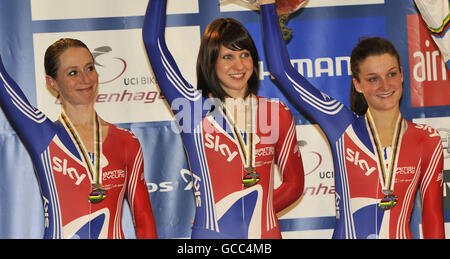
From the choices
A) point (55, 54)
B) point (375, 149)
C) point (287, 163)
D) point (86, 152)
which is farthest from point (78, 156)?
point (375, 149)

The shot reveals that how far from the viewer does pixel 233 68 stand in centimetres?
376

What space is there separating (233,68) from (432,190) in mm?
1281

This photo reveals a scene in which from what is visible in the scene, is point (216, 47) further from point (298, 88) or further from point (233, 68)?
point (298, 88)

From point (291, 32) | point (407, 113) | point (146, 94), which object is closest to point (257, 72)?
point (291, 32)

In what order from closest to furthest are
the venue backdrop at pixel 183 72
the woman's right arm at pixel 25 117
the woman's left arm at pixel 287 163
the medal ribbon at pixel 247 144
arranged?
the woman's right arm at pixel 25 117 < the medal ribbon at pixel 247 144 < the woman's left arm at pixel 287 163 < the venue backdrop at pixel 183 72

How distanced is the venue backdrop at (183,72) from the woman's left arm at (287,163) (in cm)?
36

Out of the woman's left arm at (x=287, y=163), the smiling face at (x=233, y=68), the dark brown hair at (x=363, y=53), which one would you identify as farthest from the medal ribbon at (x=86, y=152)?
the dark brown hair at (x=363, y=53)

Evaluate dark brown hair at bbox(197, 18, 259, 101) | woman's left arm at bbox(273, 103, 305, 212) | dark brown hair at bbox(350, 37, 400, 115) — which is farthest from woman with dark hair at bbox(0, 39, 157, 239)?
dark brown hair at bbox(350, 37, 400, 115)

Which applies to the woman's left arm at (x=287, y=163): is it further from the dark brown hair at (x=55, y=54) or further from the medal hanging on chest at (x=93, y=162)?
the dark brown hair at (x=55, y=54)

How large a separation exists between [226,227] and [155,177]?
2.48ft

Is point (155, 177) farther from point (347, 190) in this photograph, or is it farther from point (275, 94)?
point (347, 190)

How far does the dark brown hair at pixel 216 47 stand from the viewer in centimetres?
376

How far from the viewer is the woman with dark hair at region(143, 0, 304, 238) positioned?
3.71 metres

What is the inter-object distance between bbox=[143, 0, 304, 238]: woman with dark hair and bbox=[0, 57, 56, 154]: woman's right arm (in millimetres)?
676
